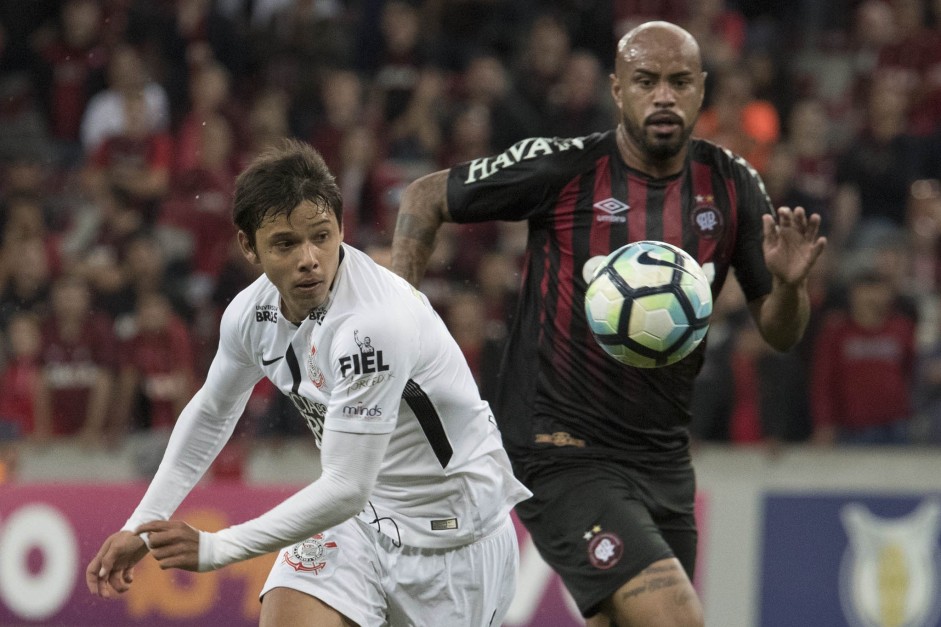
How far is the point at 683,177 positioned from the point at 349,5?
30.3ft

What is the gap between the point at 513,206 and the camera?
216 inches

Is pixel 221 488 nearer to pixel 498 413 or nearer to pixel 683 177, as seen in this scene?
pixel 498 413

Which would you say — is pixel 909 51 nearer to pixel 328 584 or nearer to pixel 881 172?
pixel 881 172

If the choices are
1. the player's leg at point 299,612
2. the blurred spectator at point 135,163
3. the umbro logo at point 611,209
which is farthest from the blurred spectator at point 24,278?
Answer: the player's leg at point 299,612

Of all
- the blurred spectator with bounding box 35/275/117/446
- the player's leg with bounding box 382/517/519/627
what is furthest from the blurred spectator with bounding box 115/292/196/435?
the player's leg with bounding box 382/517/519/627

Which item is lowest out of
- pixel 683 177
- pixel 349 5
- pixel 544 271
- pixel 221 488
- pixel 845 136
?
pixel 221 488

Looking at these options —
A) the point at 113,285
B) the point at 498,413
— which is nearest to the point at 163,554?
the point at 498,413

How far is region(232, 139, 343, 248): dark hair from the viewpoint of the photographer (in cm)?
414

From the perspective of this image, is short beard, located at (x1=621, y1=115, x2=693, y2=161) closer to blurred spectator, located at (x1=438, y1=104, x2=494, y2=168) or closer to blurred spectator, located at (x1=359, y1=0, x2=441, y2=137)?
blurred spectator, located at (x1=438, y1=104, x2=494, y2=168)

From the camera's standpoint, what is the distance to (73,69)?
13.5 metres

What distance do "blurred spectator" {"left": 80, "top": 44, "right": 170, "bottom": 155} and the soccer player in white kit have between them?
8115mm

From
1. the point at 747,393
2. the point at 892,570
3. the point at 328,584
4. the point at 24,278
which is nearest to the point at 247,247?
the point at 328,584

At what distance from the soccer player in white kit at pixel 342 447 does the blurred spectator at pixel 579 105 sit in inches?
289

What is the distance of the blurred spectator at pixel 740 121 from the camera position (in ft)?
37.1
